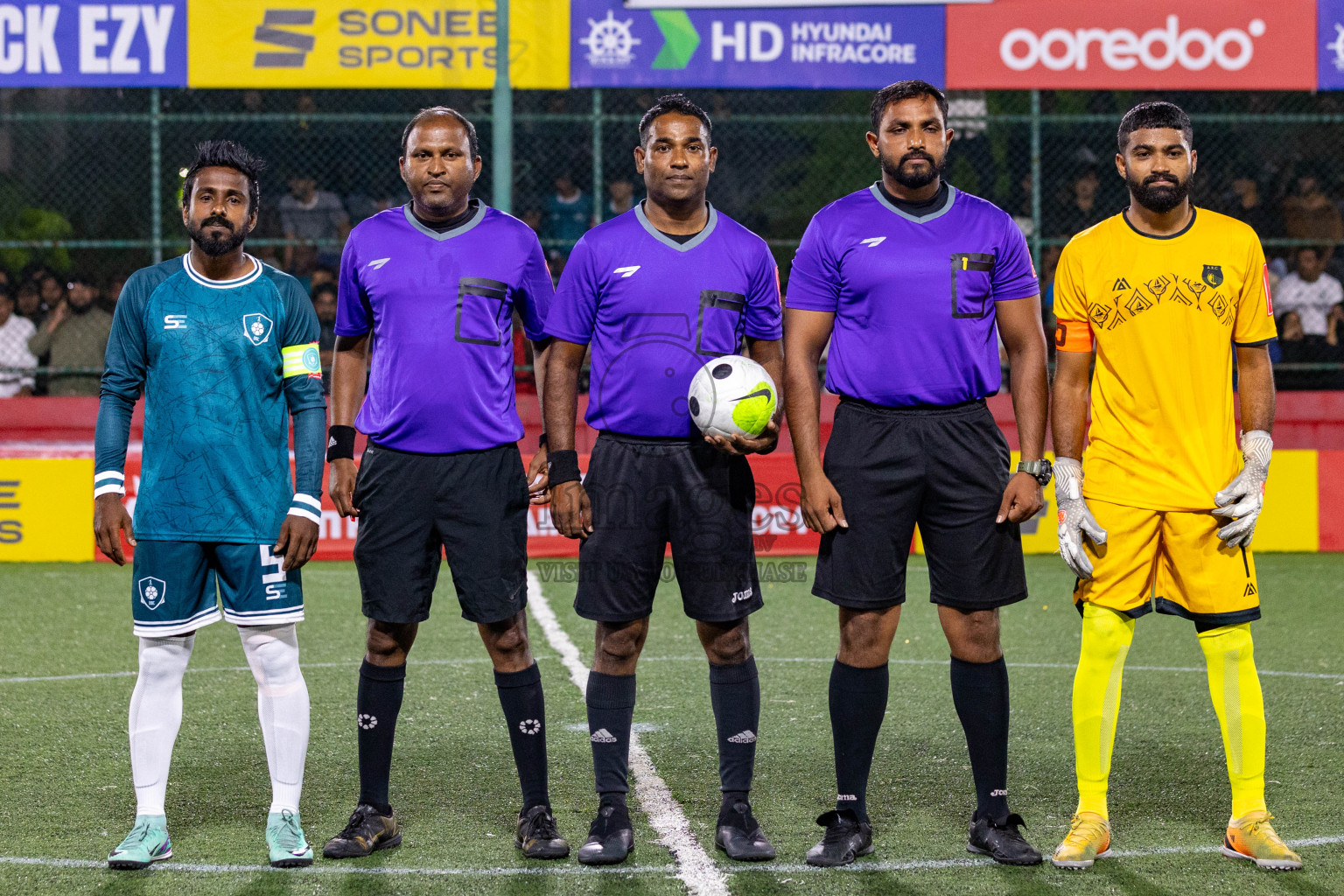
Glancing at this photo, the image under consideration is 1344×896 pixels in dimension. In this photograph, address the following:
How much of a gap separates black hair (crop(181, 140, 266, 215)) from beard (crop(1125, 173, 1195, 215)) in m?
2.55

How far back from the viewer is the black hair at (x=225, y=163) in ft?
13.6

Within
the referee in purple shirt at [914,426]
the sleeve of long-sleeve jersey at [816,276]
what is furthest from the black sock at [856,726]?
the sleeve of long-sleeve jersey at [816,276]

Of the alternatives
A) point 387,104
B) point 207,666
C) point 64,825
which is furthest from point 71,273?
point 64,825

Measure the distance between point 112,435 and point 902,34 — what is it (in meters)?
9.14

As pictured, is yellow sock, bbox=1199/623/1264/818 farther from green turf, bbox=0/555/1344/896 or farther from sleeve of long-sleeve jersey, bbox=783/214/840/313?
sleeve of long-sleeve jersey, bbox=783/214/840/313

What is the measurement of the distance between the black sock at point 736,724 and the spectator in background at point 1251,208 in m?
10.8

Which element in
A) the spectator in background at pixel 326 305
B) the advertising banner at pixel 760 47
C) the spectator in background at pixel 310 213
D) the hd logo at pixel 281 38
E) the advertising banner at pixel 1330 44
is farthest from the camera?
the spectator in background at pixel 310 213

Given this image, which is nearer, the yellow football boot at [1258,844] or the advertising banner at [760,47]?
the yellow football boot at [1258,844]

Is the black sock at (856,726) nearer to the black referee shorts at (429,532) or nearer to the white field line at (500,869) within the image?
the white field line at (500,869)

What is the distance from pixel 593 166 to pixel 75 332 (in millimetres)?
4782

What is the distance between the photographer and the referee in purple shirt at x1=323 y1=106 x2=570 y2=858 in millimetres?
4219

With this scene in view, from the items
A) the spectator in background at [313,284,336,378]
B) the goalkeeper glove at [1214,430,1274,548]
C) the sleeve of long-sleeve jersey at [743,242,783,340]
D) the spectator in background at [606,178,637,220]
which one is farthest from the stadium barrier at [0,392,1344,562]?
the goalkeeper glove at [1214,430,1274,548]

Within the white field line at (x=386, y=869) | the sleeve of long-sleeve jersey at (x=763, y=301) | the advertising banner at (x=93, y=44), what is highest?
the advertising banner at (x=93, y=44)

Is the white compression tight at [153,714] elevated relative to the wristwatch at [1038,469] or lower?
lower
